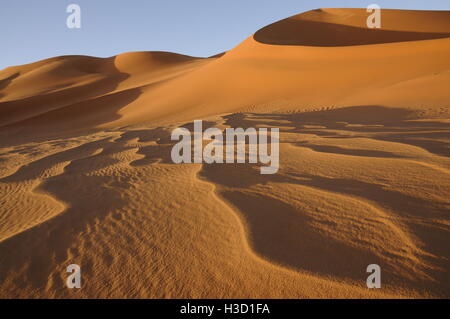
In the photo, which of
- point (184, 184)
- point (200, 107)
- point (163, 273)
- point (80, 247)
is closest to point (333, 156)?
point (184, 184)

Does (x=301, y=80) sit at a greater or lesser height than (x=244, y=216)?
greater

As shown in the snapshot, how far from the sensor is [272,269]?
101 centimetres
